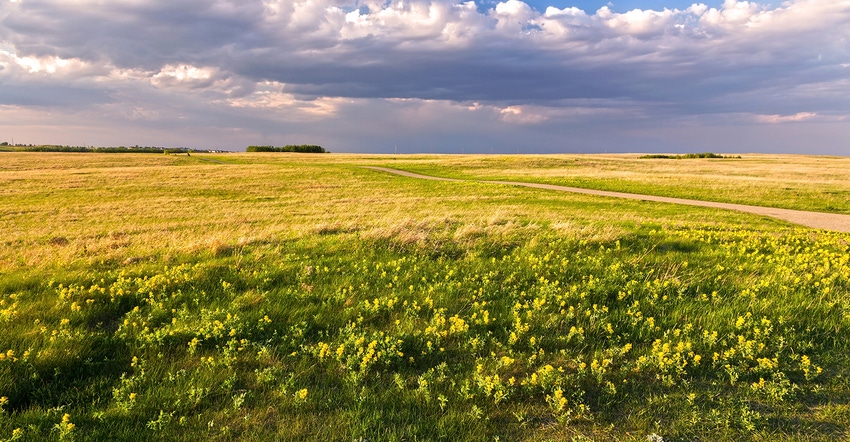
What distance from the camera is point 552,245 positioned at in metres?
9.41

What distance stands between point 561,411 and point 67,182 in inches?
2129

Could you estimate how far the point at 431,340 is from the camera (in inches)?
215

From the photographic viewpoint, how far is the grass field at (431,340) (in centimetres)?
404

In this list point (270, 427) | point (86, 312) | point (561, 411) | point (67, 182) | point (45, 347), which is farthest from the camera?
point (67, 182)

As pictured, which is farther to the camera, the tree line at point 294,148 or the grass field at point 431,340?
the tree line at point 294,148

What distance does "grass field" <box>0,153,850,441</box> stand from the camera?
159 inches

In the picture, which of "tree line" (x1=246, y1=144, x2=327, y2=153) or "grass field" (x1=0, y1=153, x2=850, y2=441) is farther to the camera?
"tree line" (x1=246, y1=144, x2=327, y2=153)

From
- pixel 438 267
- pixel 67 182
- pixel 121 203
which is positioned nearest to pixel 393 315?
pixel 438 267

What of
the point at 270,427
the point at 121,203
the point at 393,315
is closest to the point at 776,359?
the point at 393,315

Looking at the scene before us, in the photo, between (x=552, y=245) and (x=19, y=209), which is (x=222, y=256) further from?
(x=19, y=209)

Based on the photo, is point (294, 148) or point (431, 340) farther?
point (294, 148)

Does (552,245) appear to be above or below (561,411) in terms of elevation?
above

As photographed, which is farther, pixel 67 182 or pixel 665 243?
pixel 67 182

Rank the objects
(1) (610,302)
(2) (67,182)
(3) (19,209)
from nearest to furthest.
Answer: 1. (1) (610,302)
2. (3) (19,209)
3. (2) (67,182)
